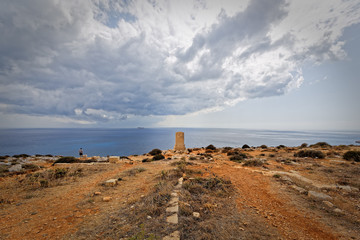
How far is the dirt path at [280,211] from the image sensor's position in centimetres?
372

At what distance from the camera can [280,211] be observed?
4.76 meters

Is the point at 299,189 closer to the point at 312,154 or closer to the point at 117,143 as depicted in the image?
the point at 312,154

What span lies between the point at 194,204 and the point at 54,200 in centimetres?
575

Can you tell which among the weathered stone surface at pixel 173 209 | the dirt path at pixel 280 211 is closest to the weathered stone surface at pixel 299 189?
the dirt path at pixel 280 211

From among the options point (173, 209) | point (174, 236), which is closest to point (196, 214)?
point (173, 209)

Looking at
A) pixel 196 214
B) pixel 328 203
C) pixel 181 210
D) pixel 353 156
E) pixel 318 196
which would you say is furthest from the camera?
pixel 353 156

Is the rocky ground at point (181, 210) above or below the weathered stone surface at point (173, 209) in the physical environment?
below

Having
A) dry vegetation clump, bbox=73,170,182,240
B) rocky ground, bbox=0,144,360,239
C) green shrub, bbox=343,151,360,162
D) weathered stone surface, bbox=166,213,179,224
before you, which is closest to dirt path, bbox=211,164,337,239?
rocky ground, bbox=0,144,360,239

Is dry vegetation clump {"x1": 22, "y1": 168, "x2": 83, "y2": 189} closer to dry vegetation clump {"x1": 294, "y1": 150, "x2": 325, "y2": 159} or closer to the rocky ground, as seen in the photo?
the rocky ground

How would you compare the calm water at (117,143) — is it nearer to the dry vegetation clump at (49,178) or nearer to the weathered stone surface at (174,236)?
the dry vegetation clump at (49,178)

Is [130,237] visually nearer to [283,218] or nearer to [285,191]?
[283,218]

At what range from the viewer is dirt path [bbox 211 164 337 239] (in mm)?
3719

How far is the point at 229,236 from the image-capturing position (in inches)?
129

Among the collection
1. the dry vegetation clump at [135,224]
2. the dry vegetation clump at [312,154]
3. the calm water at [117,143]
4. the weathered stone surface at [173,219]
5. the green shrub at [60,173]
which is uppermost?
the weathered stone surface at [173,219]
